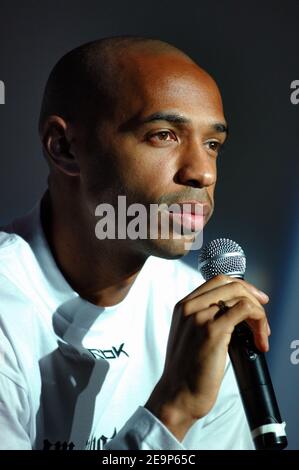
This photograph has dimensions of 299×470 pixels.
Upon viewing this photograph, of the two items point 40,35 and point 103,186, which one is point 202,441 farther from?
point 40,35

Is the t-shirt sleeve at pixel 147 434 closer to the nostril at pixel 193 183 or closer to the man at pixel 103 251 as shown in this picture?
the man at pixel 103 251

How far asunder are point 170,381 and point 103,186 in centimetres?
41

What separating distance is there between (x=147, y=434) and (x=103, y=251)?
404mm

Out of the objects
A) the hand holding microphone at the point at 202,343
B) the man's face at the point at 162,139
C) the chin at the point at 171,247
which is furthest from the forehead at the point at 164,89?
the hand holding microphone at the point at 202,343

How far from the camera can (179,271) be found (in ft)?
5.20

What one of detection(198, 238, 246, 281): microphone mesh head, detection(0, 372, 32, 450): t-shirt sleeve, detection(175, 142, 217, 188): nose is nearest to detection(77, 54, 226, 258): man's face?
detection(175, 142, 217, 188): nose

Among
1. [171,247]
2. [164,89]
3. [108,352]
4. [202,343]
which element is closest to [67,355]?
[108,352]

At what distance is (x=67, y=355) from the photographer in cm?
133

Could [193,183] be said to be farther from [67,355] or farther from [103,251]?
[67,355]

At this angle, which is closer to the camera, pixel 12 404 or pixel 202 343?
pixel 202 343

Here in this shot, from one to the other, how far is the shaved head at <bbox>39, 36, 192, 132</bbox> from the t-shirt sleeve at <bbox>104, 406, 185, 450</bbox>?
0.55 metres

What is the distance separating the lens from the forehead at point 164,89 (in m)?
1.23

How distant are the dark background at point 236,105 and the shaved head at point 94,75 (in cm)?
30
